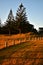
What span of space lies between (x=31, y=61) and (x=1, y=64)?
2657 mm

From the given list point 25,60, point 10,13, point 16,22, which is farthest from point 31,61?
point 10,13

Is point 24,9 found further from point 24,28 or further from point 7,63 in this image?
point 7,63

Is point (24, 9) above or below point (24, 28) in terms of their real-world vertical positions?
above

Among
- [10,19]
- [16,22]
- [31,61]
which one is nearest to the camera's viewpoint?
[31,61]

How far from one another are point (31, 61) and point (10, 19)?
251ft

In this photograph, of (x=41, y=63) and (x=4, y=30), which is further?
(x=4, y=30)

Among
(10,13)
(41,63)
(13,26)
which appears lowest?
(41,63)

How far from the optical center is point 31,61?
1631cm

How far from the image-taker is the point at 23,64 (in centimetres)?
1532

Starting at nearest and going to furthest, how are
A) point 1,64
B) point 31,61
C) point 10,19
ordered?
point 1,64, point 31,61, point 10,19

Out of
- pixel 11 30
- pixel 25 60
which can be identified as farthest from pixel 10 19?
pixel 25 60

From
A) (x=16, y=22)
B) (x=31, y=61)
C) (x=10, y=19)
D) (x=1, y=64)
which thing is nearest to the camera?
(x=1, y=64)

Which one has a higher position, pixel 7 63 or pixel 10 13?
pixel 10 13

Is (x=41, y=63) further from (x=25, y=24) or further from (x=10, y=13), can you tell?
(x=10, y=13)
